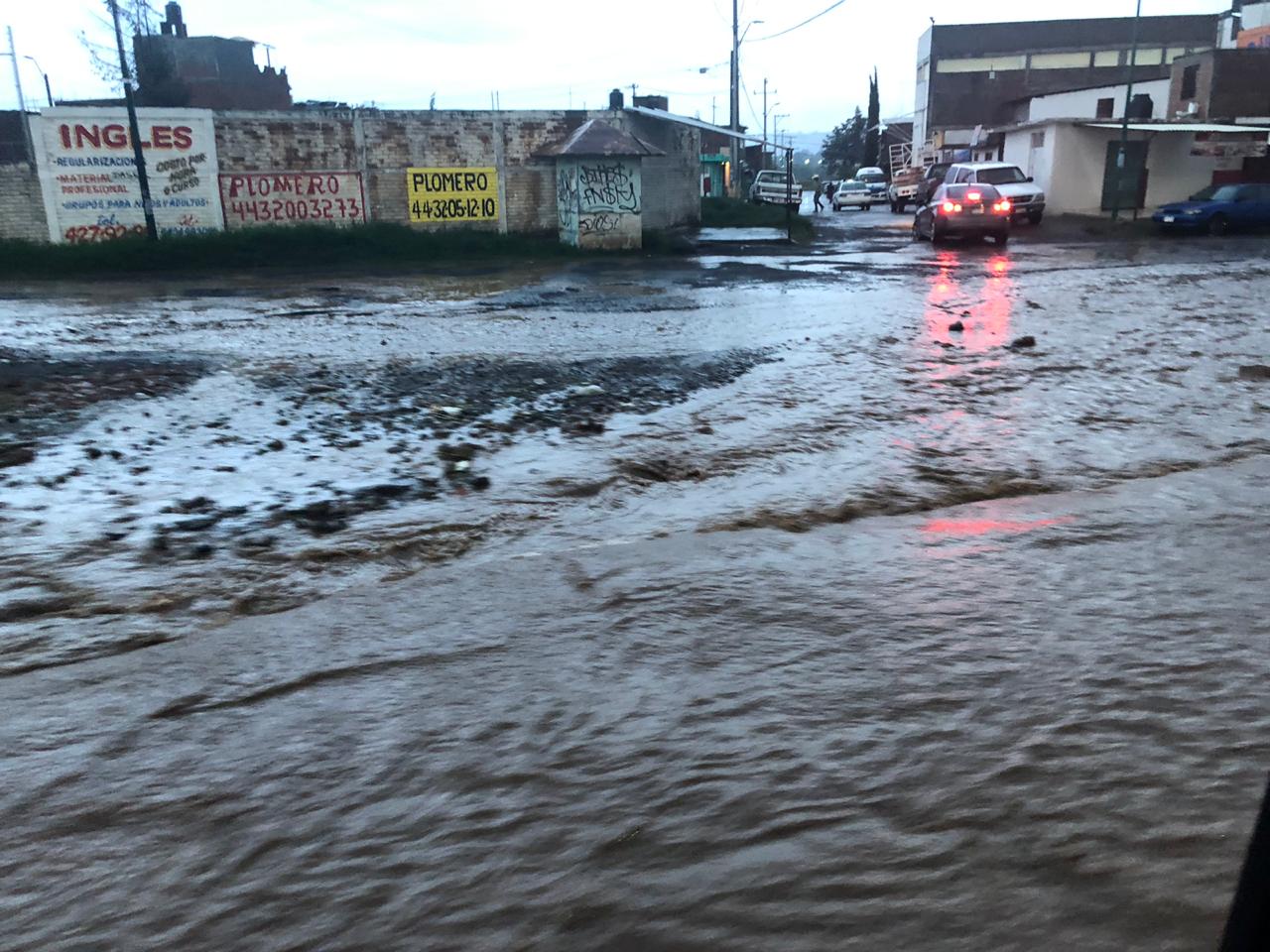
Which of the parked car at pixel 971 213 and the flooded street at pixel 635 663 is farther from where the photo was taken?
the parked car at pixel 971 213

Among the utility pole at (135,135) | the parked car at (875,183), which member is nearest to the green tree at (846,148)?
the parked car at (875,183)

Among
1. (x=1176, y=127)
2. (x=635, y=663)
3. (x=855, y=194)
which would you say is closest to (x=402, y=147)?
(x=635, y=663)

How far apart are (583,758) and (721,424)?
386cm

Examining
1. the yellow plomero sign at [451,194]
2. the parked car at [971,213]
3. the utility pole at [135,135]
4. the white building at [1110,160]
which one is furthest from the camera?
the white building at [1110,160]

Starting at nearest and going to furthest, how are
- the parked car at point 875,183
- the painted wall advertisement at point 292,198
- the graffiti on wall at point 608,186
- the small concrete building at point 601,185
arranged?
1. the painted wall advertisement at point 292,198
2. the small concrete building at point 601,185
3. the graffiti on wall at point 608,186
4. the parked car at point 875,183

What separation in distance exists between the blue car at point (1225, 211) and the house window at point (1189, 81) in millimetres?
12271

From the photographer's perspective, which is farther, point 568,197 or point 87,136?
point 568,197

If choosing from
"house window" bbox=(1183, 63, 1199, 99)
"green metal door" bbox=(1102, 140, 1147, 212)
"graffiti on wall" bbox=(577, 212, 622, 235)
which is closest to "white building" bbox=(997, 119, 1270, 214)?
"green metal door" bbox=(1102, 140, 1147, 212)

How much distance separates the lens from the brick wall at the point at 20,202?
20.9 meters

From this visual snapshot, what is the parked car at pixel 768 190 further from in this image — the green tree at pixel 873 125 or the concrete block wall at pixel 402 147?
the green tree at pixel 873 125

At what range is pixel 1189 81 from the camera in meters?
35.5

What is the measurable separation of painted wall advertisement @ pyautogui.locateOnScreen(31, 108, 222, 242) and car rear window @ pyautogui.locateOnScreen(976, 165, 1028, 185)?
66.8ft

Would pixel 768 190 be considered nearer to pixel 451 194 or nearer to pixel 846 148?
pixel 451 194

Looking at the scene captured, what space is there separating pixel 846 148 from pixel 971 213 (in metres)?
70.7
